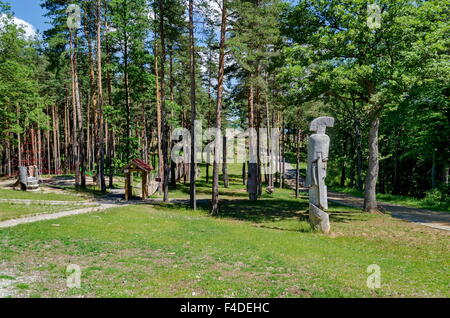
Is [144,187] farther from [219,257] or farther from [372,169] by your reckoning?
[372,169]

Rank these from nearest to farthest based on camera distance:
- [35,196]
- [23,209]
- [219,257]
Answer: [219,257], [23,209], [35,196]

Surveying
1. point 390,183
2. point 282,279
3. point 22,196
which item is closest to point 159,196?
point 22,196

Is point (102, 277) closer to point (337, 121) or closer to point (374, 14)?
point (374, 14)

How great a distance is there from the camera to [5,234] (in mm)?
10938

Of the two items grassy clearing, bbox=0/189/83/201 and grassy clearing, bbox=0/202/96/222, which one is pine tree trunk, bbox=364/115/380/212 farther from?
grassy clearing, bbox=0/189/83/201

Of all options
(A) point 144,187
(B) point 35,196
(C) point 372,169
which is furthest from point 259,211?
(B) point 35,196

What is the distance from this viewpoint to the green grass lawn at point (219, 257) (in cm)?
668

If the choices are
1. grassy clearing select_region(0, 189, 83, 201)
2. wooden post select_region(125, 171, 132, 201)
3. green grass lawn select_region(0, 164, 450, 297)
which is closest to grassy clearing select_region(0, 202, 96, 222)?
green grass lawn select_region(0, 164, 450, 297)

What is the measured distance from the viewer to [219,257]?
9242 mm

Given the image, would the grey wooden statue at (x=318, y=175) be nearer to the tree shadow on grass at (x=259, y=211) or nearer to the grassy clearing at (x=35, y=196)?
the tree shadow on grass at (x=259, y=211)

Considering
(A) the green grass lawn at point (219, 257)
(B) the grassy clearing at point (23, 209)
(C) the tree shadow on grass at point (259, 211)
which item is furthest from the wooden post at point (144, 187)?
(A) the green grass lawn at point (219, 257)

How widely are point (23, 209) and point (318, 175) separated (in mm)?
15415

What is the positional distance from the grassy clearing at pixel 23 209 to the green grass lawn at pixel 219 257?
7.82ft

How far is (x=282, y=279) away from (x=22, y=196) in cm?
2021
